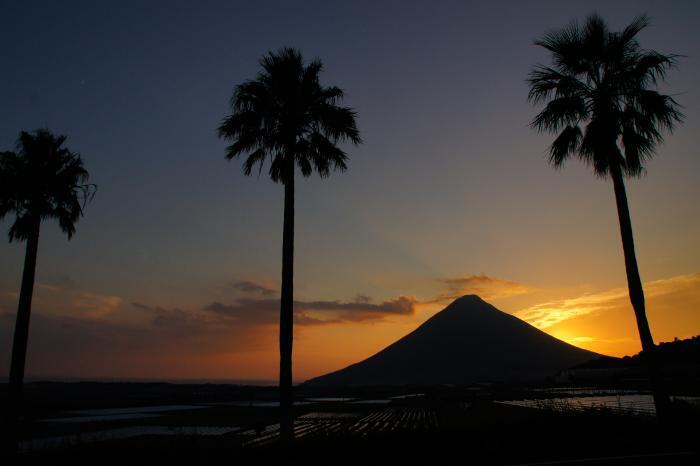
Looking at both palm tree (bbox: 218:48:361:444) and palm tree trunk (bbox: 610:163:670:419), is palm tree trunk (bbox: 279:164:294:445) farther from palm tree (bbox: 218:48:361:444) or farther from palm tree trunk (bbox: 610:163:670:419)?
palm tree trunk (bbox: 610:163:670:419)

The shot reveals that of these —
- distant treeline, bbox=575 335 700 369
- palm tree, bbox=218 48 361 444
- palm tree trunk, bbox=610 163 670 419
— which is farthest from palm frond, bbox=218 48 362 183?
distant treeline, bbox=575 335 700 369

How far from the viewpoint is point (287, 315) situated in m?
19.6

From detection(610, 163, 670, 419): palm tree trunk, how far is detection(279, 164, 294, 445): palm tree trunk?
474 inches

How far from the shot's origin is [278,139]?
21.7 metres

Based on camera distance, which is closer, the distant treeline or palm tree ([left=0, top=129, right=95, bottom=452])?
palm tree ([left=0, top=129, right=95, bottom=452])

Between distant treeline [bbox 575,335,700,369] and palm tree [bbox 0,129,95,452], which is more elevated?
palm tree [bbox 0,129,95,452]

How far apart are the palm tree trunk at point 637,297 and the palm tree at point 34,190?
1039 inches

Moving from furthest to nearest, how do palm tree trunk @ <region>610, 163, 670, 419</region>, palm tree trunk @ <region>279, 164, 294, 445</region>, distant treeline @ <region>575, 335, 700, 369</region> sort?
distant treeline @ <region>575, 335, 700, 369</region> → palm tree trunk @ <region>279, 164, 294, 445</region> → palm tree trunk @ <region>610, 163, 670, 419</region>

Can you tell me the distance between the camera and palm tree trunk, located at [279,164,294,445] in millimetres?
17844

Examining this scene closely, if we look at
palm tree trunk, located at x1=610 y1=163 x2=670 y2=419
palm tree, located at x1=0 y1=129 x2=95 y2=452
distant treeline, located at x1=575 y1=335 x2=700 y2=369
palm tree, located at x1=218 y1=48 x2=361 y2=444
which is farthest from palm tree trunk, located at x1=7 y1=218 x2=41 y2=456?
distant treeline, located at x1=575 y1=335 x2=700 y2=369

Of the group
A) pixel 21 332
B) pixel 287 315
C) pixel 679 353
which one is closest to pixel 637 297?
pixel 287 315

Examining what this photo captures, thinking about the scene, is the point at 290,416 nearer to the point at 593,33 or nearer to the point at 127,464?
the point at 127,464

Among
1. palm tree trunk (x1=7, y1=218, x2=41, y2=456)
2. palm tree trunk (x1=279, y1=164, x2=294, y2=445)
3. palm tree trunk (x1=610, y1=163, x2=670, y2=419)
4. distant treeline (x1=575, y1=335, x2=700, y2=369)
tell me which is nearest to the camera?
palm tree trunk (x1=610, y1=163, x2=670, y2=419)

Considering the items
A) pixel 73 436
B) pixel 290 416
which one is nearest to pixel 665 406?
pixel 290 416
